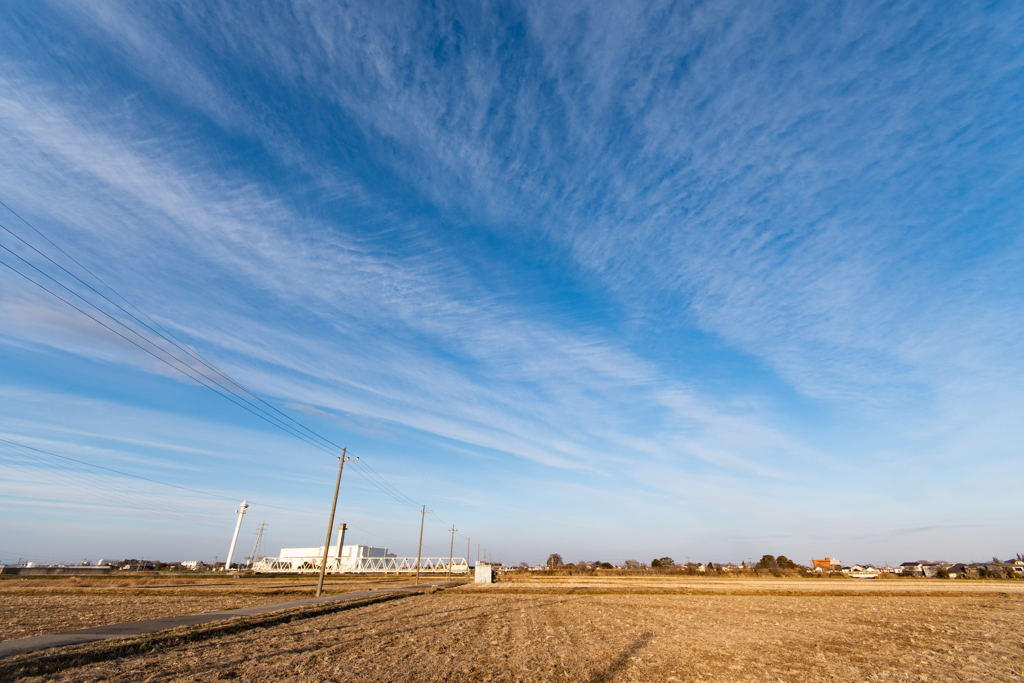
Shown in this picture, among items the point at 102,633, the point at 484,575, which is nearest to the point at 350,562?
the point at 484,575

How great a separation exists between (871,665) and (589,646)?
9.33 m

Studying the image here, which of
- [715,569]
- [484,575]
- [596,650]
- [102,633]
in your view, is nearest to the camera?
[596,650]

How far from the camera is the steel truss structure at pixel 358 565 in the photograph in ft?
509

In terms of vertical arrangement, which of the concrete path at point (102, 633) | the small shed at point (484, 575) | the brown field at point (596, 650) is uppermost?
the small shed at point (484, 575)

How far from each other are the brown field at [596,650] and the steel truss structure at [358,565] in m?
145

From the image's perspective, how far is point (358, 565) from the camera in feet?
531

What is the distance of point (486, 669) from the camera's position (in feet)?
43.4

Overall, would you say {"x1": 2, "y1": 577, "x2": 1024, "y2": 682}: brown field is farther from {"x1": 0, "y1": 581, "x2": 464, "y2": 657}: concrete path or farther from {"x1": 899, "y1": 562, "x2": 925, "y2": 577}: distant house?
{"x1": 899, "y1": 562, "x2": 925, "y2": 577}: distant house

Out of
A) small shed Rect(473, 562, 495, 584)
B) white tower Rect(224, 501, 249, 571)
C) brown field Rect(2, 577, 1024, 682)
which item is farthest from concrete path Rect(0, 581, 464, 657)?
white tower Rect(224, 501, 249, 571)

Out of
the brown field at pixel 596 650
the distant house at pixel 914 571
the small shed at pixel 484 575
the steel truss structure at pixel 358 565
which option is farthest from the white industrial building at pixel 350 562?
the brown field at pixel 596 650

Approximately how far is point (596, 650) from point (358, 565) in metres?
Answer: 173

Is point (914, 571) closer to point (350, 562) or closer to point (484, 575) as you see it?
point (484, 575)

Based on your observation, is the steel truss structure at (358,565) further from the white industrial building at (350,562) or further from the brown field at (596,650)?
the brown field at (596,650)

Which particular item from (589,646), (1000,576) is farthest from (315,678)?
(1000,576)
